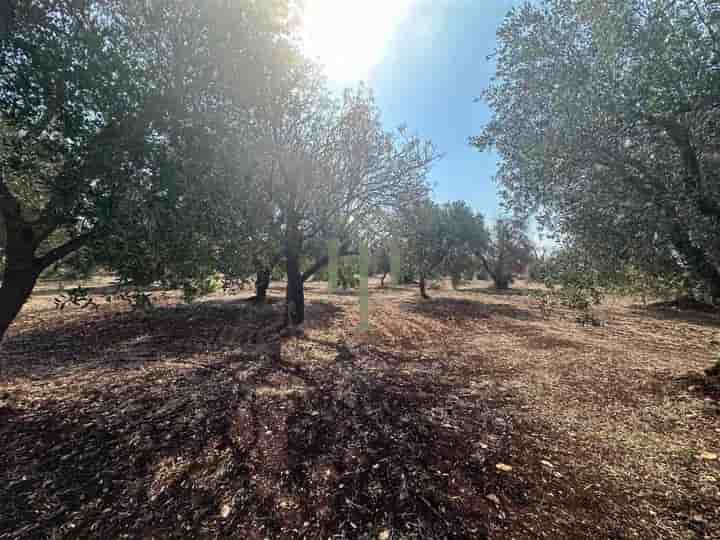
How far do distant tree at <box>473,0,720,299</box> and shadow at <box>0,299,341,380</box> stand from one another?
31.4 ft

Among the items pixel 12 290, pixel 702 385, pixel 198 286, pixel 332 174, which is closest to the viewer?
pixel 12 290

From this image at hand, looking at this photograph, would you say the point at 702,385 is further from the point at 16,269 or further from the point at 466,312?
the point at 16,269

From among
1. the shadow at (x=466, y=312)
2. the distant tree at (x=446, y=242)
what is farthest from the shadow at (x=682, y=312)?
the distant tree at (x=446, y=242)

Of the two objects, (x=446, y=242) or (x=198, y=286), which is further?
(x=446, y=242)

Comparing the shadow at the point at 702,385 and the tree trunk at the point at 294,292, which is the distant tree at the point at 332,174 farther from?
the shadow at the point at 702,385

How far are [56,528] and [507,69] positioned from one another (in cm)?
1009

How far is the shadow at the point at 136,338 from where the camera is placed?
25.1 feet

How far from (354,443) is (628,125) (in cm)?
655

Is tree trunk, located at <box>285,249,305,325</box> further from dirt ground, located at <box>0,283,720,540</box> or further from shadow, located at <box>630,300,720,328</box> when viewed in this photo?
shadow, located at <box>630,300,720,328</box>

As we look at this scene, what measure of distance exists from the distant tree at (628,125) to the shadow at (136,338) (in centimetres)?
956

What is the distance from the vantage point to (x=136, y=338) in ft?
33.0

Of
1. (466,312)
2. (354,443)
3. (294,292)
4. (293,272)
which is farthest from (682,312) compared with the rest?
(354,443)

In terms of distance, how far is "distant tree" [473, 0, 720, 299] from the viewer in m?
4.44

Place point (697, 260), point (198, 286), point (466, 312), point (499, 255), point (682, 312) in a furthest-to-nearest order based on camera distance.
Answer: point (499, 255), point (466, 312), point (682, 312), point (198, 286), point (697, 260)
